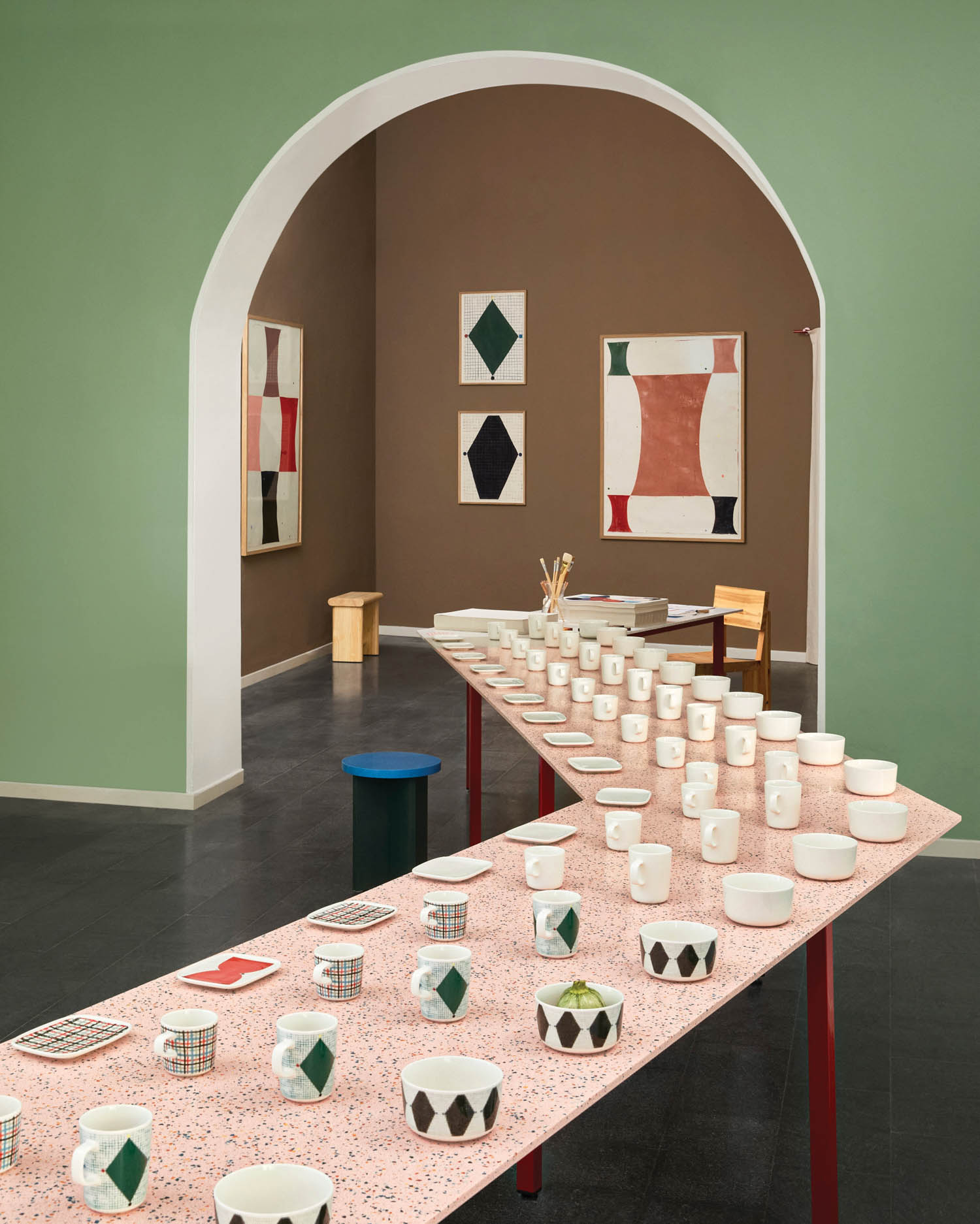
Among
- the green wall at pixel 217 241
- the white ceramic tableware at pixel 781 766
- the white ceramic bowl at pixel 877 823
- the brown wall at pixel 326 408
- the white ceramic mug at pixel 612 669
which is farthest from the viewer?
the brown wall at pixel 326 408

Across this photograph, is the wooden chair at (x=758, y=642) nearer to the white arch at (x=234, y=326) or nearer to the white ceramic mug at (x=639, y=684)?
the white arch at (x=234, y=326)

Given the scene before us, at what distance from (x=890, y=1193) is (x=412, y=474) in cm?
888

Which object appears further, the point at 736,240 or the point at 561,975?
the point at 736,240

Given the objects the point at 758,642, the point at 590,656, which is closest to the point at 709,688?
the point at 590,656

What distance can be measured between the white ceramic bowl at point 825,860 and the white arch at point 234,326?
2.90m

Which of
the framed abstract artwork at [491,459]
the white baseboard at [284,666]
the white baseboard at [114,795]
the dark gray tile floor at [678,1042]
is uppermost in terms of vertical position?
the framed abstract artwork at [491,459]

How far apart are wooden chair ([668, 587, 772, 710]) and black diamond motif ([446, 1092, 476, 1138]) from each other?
17.4 ft

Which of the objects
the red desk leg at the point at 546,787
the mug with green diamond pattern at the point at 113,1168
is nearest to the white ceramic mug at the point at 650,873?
the mug with green diamond pattern at the point at 113,1168

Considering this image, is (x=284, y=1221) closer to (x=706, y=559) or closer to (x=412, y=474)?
(x=706, y=559)

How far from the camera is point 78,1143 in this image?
1.35m

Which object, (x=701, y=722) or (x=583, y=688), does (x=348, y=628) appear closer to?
(x=583, y=688)

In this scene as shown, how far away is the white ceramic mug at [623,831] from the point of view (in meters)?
2.32

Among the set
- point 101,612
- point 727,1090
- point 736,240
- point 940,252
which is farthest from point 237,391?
point 736,240

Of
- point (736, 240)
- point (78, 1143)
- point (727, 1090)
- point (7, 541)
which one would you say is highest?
point (736, 240)
